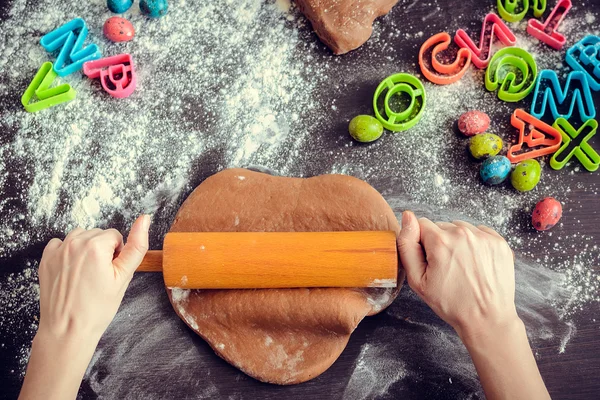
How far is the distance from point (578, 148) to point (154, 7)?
1255mm

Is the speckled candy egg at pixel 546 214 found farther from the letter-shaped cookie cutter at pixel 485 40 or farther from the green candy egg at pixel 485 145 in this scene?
the letter-shaped cookie cutter at pixel 485 40

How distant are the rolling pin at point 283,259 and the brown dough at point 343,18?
595mm

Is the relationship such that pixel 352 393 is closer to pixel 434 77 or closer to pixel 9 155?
pixel 434 77

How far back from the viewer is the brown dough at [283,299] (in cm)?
125

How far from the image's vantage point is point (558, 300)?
4.48ft

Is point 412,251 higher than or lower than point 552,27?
lower

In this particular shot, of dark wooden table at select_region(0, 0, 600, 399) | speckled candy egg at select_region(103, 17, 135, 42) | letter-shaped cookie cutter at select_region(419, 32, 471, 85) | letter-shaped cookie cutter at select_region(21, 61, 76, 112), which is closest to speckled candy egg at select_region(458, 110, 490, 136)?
letter-shaped cookie cutter at select_region(419, 32, 471, 85)

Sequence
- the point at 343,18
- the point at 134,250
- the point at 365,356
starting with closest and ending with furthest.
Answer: the point at 134,250
the point at 365,356
the point at 343,18

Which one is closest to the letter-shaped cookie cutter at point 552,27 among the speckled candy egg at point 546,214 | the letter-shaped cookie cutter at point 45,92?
the speckled candy egg at point 546,214

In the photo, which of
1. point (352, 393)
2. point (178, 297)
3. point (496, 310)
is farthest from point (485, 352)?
point (178, 297)

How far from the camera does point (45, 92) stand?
1.48m

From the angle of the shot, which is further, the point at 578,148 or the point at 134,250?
the point at 578,148

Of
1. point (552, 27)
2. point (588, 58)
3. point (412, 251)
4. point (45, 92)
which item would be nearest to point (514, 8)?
point (552, 27)

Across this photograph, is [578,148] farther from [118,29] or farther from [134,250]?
[118,29]
